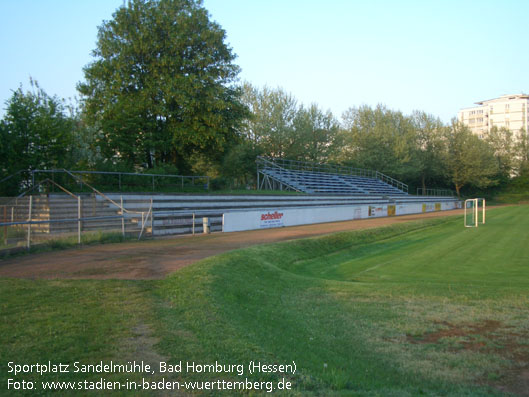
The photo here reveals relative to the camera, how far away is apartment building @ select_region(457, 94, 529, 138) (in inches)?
5236

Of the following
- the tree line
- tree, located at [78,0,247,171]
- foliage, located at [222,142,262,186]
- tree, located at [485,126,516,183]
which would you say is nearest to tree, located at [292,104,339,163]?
foliage, located at [222,142,262,186]

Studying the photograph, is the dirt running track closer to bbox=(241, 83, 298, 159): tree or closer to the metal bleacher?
the metal bleacher

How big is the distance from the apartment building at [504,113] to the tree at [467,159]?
207 ft

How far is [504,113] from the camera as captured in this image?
136m

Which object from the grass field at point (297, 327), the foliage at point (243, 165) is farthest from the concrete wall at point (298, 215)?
the grass field at point (297, 327)

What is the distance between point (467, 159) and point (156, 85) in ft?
208

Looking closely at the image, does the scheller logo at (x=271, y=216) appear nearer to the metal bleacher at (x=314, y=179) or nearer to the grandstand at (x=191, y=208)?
the grandstand at (x=191, y=208)

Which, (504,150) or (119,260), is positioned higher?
(504,150)

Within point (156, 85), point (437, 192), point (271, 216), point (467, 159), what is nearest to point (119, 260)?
point (271, 216)

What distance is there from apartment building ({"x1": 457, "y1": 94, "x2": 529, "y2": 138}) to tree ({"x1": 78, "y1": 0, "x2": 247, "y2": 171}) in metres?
124

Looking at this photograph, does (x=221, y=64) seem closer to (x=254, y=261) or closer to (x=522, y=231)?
(x=254, y=261)

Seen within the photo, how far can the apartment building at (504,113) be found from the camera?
5236 inches

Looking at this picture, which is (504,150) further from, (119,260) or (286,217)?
(119,260)

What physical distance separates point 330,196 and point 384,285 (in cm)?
3043
